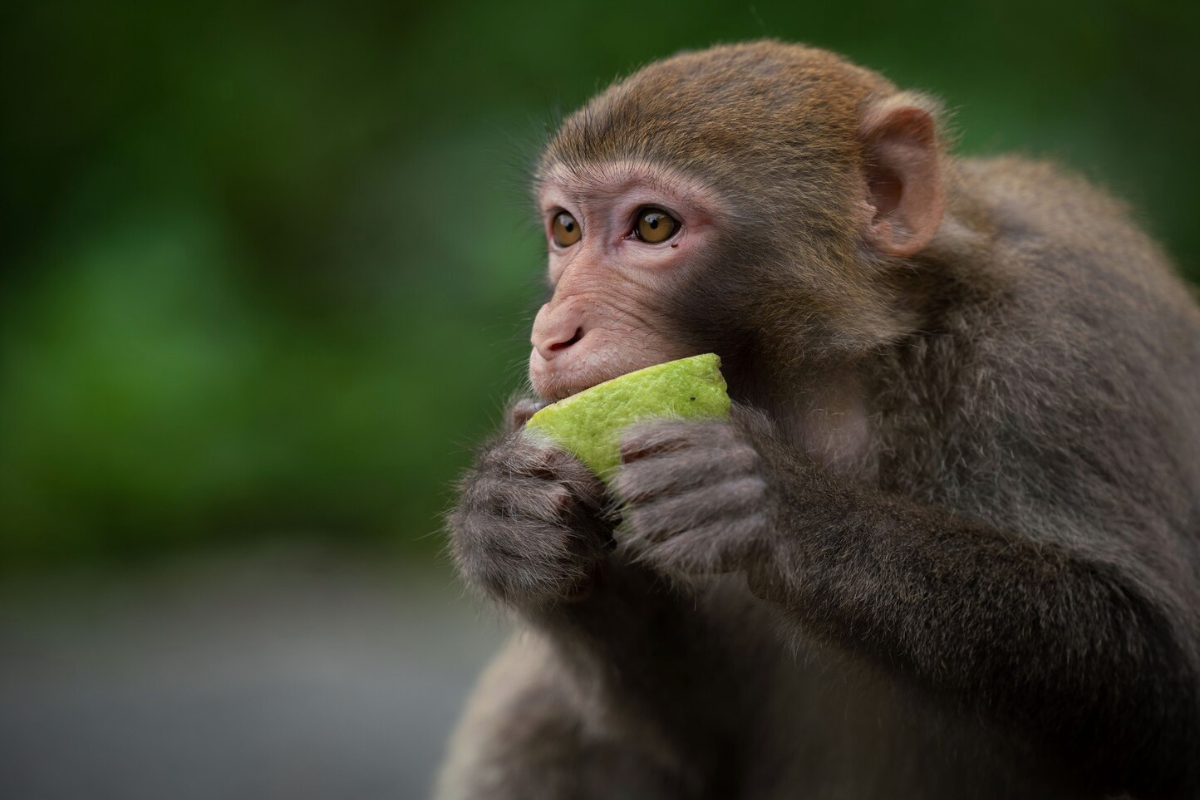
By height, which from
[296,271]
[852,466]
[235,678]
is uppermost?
[296,271]

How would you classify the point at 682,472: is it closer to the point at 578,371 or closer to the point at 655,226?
the point at 578,371

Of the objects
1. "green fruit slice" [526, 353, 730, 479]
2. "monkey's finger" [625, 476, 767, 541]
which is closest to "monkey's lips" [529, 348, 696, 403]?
"green fruit slice" [526, 353, 730, 479]

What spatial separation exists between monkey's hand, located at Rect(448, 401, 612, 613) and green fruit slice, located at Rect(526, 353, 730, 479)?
60mm

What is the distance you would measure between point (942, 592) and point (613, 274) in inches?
49.7

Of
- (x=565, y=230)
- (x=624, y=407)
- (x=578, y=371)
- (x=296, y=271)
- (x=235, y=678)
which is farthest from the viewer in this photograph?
(x=296, y=271)

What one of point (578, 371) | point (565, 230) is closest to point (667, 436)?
point (578, 371)

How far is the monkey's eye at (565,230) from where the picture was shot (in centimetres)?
411

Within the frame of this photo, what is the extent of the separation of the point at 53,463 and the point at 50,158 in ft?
7.47

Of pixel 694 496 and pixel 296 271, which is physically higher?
pixel 296 271

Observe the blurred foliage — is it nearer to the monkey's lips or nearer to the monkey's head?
the monkey's head

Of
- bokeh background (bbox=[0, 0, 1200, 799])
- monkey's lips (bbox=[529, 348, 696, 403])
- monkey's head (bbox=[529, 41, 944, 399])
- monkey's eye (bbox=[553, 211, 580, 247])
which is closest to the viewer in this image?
monkey's lips (bbox=[529, 348, 696, 403])

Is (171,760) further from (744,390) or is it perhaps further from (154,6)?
(154,6)

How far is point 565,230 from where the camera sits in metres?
4.16

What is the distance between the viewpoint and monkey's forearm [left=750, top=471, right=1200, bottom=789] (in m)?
3.29
